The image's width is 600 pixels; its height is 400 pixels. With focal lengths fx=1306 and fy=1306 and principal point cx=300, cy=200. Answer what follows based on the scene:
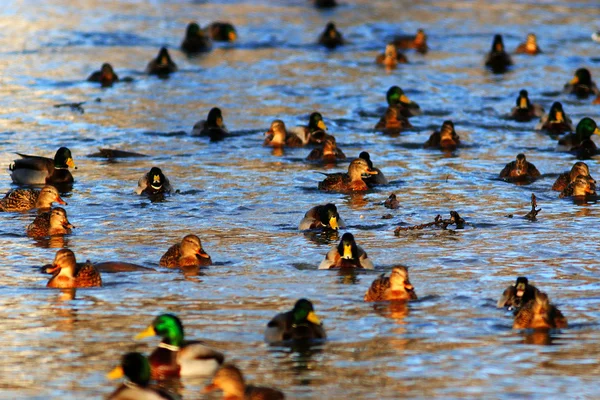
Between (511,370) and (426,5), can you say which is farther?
(426,5)

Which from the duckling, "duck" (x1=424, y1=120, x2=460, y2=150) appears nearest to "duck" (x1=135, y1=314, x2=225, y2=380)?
"duck" (x1=424, y1=120, x2=460, y2=150)

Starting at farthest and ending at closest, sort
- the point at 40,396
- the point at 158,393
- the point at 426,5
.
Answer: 1. the point at 426,5
2. the point at 40,396
3. the point at 158,393

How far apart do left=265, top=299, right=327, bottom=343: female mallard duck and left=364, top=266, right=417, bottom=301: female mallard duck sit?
1.48m

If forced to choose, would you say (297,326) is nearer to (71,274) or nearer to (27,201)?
(71,274)

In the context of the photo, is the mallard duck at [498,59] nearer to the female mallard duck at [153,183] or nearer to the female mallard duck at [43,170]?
the female mallard duck at [43,170]

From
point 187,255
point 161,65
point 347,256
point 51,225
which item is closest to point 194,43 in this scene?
point 161,65

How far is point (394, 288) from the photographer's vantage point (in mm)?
13938

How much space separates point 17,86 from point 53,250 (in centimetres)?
1578

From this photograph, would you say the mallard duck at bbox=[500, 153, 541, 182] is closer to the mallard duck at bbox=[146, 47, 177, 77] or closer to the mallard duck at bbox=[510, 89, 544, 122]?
the mallard duck at bbox=[510, 89, 544, 122]

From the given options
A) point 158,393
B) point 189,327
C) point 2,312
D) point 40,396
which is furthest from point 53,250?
point 158,393

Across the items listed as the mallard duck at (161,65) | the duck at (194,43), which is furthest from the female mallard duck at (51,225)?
the duck at (194,43)

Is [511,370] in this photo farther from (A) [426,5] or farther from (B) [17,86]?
(A) [426,5]

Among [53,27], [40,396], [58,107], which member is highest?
[53,27]

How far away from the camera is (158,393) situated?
33.5ft
